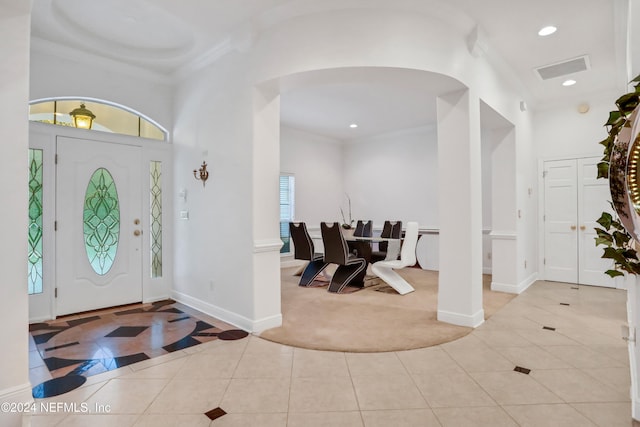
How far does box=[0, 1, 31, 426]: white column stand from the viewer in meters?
1.89

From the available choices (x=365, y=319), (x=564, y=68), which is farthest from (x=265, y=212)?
(x=564, y=68)

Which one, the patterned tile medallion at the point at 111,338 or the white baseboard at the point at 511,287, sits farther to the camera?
the white baseboard at the point at 511,287

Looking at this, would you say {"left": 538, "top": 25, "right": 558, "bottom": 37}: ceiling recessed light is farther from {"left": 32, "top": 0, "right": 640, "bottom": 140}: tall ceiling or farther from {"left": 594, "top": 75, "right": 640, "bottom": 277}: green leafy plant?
{"left": 594, "top": 75, "right": 640, "bottom": 277}: green leafy plant

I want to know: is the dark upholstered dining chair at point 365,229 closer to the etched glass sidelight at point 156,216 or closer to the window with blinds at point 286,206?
the window with blinds at point 286,206

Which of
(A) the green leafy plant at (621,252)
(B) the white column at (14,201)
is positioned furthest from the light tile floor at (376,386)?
(A) the green leafy plant at (621,252)

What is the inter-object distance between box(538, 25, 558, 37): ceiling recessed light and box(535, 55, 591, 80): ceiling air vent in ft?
2.92

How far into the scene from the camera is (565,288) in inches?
202

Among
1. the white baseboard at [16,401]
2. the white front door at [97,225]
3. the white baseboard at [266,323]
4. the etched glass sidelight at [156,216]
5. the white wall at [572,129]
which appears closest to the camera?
the white baseboard at [16,401]

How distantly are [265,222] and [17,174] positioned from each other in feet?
6.04

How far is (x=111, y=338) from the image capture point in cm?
314

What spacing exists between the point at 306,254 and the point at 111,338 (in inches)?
114

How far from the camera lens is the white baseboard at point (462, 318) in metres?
3.35

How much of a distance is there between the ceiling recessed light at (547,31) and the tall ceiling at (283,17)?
0.15 ft

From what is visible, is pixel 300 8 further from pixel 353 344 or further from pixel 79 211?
pixel 79 211
